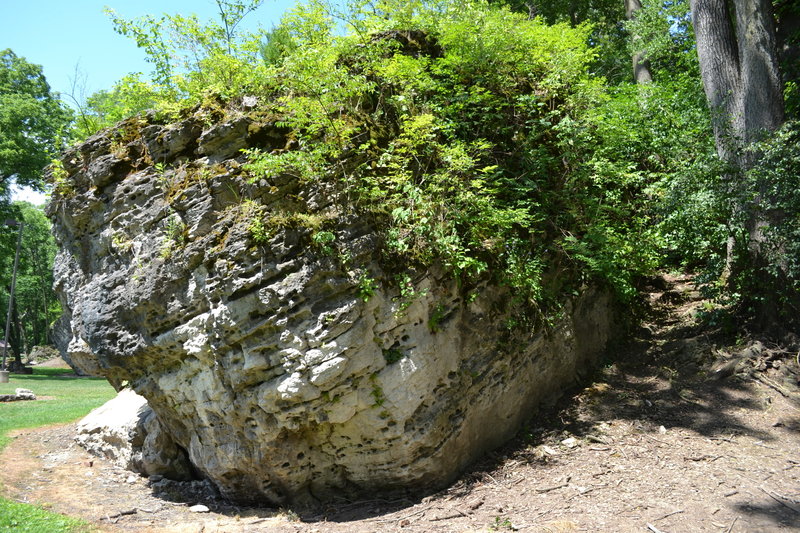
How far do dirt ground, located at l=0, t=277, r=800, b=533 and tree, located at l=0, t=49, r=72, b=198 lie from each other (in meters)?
19.2

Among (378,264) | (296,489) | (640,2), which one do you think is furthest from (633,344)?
(640,2)

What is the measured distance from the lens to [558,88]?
A: 305 inches

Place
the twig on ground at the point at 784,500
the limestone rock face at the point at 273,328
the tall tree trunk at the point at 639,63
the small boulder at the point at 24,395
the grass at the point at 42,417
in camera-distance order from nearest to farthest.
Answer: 1. the twig on ground at the point at 784,500
2. the grass at the point at 42,417
3. the limestone rock face at the point at 273,328
4. the tall tree trunk at the point at 639,63
5. the small boulder at the point at 24,395

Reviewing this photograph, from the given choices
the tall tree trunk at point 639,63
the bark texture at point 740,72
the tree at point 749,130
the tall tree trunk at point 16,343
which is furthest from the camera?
the tall tree trunk at point 16,343

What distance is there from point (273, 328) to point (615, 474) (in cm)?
394

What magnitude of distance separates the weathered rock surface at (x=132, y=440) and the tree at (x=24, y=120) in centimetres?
1714

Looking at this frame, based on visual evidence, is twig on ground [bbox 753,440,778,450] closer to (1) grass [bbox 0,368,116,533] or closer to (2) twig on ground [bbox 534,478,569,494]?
(2) twig on ground [bbox 534,478,569,494]

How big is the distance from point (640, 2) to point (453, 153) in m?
11.5

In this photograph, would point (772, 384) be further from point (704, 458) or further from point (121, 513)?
point (121, 513)

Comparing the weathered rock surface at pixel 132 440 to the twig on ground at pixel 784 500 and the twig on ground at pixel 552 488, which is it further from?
the twig on ground at pixel 784 500

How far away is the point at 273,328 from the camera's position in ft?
18.1

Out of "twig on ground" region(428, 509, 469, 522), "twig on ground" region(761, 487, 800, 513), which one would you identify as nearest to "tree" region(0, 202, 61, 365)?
"twig on ground" region(428, 509, 469, 522)

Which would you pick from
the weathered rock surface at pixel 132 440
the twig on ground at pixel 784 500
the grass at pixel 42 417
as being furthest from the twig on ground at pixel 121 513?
the twig on ground at pixel 784 500

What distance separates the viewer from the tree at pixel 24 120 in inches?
861
